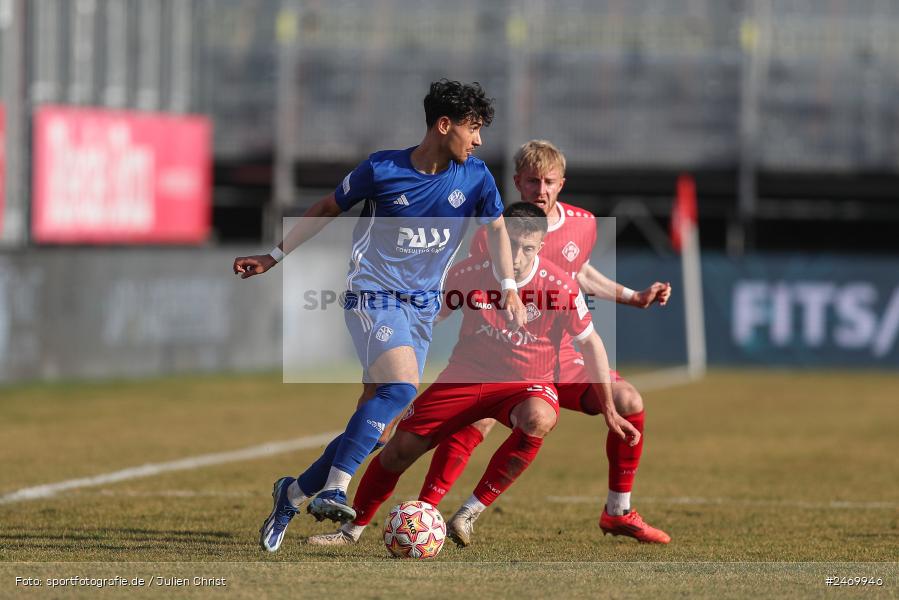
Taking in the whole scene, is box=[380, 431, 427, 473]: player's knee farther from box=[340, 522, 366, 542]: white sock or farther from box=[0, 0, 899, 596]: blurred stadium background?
box=[0, 0, 899, 596]: blurred stadium background

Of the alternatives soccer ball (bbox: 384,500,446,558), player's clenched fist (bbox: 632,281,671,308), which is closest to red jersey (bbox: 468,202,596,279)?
player's clenched fist (bbox: 632,281,671,308)

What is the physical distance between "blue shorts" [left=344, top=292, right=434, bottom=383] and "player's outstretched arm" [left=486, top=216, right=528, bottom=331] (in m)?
0.41

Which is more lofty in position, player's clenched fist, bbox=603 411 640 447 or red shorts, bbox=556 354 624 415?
red shorts, bbox=556 354 624 415

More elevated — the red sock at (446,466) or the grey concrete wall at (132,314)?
the red sock at (446,466)

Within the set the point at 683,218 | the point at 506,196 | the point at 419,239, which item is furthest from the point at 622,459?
the point at 506,196

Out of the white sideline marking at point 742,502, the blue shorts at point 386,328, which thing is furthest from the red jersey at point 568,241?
the white sideline marking at point 742,502

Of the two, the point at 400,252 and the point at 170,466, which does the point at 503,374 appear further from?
the point at 170,466

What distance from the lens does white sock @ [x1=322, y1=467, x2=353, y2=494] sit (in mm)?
7226

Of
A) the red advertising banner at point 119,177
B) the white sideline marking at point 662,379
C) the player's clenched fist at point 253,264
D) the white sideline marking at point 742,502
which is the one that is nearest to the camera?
the player's clenched fist at point 253,264

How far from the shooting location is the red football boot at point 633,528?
323 inches

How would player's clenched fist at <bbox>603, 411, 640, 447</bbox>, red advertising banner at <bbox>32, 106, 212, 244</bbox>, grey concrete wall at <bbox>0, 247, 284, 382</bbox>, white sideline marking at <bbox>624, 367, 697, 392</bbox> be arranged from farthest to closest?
red advertising banner at <bbox>32, 106, 212, 244</bbox>, white sideline marking at <bbox>624, 367, 697, 392</bbox>, grey concrete wall at <bbox>0, 247, 284, 382</bbox>, player's clenched fist at <bbox>603, 411, 640, 447</bbox>

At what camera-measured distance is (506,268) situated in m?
7.60

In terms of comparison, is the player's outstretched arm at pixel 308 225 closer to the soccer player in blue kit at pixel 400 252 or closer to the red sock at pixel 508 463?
the soccer player in blue kit at pixel 400 252

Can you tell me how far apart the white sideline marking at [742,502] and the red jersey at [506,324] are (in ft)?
7.73
